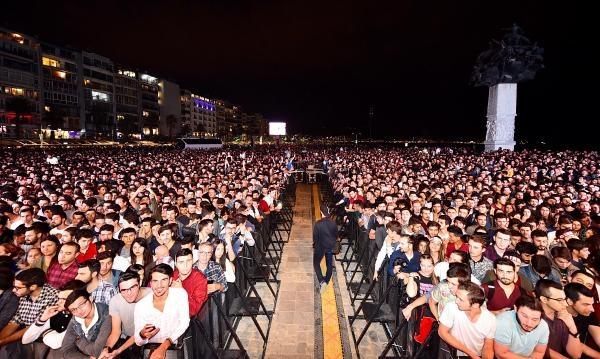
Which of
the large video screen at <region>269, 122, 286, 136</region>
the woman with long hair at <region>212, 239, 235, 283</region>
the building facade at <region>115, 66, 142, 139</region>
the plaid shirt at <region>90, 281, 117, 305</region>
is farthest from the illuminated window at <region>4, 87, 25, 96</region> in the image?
the woman with long hair at <region>212, 239, 235, 283</region>

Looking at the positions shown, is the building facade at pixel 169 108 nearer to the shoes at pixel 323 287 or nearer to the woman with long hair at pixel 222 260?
the shoes at pixel 323 287

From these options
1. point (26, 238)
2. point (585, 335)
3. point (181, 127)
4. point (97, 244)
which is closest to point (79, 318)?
point (97, 244)

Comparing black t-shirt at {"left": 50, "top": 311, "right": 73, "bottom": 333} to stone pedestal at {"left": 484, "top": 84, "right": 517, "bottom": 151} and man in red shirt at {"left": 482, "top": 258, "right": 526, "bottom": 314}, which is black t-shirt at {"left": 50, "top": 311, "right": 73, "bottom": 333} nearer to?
man in red shirt at {"left": 482, "top": 258, "right": 526, "bottom": 314}

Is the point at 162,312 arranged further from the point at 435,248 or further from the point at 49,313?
the point at 435,248

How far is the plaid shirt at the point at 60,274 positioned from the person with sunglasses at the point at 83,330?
1731 mm

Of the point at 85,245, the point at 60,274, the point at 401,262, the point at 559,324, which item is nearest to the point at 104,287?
the point at 60,274

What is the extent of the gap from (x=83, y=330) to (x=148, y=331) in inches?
33.6

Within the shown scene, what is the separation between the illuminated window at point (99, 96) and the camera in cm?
7600

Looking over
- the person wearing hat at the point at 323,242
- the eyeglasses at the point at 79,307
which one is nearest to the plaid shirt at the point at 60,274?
the eyeglasses at the point at 79,307

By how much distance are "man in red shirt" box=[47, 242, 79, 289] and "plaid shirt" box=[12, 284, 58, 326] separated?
33.2 inches

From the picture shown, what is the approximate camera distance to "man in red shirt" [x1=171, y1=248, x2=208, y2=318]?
427cm

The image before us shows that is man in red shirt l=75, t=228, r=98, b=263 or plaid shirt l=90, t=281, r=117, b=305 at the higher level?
man in red shirt l=75, t=228, r=98, b=263

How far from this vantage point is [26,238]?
246 inches

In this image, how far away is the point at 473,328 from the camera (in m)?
3.63
